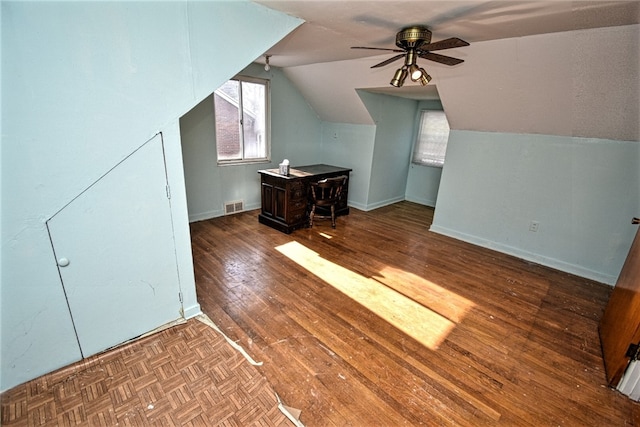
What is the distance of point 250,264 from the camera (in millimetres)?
2975

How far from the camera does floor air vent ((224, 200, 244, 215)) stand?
439 cm

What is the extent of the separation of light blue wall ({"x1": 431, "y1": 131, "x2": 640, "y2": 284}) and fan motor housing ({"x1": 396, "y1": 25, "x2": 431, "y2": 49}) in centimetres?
192

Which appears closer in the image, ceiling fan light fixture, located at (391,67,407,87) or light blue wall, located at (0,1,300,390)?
light blue wall, located at (0,1,300,390)

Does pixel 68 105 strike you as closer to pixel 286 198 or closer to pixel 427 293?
pixel 286 198

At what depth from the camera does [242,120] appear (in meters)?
4.28

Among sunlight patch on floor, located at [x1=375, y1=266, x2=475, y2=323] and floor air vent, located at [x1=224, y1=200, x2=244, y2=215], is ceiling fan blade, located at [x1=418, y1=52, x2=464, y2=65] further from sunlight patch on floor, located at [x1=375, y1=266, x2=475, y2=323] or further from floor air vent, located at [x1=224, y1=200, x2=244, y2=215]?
floor air vent, located at [x1=224, y1=200, x2=244, y2=215]

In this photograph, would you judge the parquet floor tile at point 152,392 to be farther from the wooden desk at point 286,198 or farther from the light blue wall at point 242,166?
the light blue wall at point 242,166

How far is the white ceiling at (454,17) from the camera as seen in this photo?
172 centimetres

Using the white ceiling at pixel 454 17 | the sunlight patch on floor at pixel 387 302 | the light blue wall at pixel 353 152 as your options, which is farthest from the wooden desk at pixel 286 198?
the white ceiling at pixel 454 17

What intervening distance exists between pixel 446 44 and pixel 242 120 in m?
3.14

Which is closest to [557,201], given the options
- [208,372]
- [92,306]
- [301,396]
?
[301,396]

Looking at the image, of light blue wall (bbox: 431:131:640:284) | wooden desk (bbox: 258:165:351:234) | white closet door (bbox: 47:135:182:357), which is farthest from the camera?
wooden desk (bbox: 258:165:351:234)

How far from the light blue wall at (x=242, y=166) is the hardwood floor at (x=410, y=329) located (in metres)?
0.84

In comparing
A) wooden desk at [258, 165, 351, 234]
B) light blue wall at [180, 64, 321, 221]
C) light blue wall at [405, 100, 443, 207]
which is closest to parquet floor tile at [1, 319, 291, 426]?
wooden desk at [258, 165, 351, 234]
